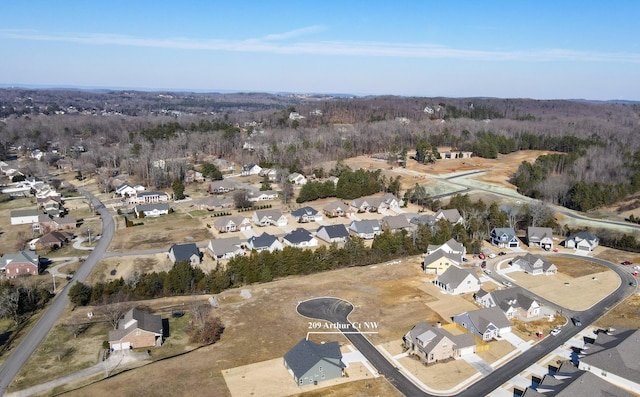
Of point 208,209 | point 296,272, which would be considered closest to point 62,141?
point 208,209

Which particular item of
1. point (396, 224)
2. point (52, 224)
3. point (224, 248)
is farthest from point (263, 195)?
point (52, 224)

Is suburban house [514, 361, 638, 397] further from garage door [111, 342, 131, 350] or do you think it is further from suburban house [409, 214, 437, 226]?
suburban house [409, 214, 437, 226]

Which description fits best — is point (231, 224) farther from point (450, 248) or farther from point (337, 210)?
point (450, 248)

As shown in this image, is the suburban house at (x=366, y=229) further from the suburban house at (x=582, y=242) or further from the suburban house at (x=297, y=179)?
the suburban house at (x=297, y=179)

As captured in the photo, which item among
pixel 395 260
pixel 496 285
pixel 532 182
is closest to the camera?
pixel 496 285

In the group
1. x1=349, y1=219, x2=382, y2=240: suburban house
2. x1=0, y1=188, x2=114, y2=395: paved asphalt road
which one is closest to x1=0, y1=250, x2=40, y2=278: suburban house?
x1=0, y1=188, x2=114, y2=395: paved asphalt road

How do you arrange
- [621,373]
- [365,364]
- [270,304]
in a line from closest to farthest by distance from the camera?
1. [621,373]
2. [365,364]
3. [270,304]

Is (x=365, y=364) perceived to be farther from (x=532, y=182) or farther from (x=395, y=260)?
(x=532, y=182)

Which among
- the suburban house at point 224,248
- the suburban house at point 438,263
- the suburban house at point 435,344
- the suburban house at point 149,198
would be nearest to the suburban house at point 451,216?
the suburban house at point 438,263
